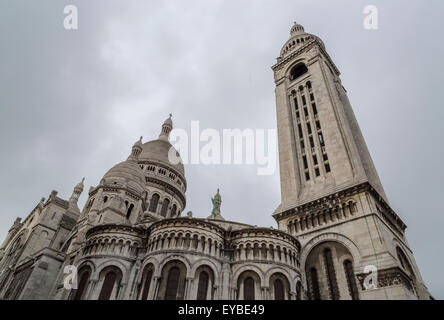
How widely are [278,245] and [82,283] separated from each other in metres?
16.6

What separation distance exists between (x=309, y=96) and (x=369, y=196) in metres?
Answer: 16.8

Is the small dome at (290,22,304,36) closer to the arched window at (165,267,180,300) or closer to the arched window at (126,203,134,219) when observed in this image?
the arched window at (126,203,134,219)

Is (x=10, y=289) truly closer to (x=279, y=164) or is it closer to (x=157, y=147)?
(x=157, y=147)

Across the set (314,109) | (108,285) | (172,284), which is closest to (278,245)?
(172,284)

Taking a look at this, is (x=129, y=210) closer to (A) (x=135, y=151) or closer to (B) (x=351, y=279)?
(A) (x=135, y=151)

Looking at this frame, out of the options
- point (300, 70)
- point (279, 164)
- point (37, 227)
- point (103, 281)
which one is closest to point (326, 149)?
point (279, 164)

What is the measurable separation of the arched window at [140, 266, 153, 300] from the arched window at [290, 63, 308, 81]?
32912mm

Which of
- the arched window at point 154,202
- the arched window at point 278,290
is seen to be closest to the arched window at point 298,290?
the arched window at point 278,290

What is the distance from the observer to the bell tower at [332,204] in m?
22.2

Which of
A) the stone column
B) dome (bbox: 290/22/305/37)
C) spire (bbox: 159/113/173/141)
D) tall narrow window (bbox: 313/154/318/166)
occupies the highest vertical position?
dome (bbox: 290/22/305/37)

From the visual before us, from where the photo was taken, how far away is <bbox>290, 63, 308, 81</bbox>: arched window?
4312 centimetres

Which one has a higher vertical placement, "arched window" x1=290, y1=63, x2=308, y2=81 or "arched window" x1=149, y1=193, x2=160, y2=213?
"arched window" x1=290, y1=63, x2=308, y2=81

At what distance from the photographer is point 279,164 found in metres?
34.6

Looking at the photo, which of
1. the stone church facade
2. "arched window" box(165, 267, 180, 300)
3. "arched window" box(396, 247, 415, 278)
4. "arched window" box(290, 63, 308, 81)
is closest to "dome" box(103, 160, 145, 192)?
the stone church facade
